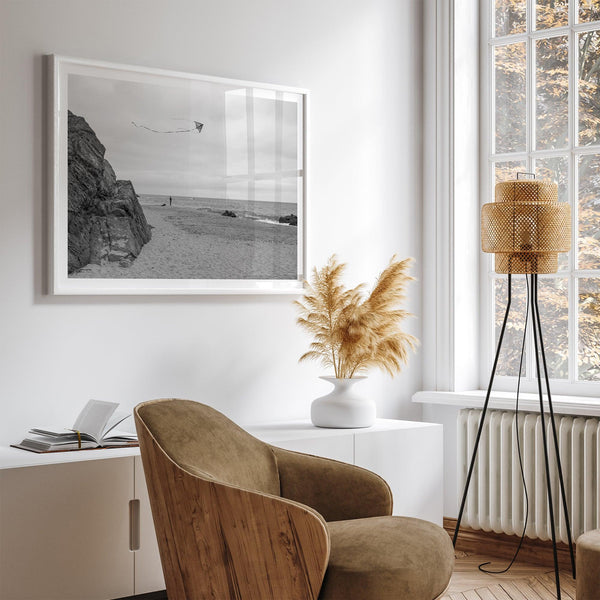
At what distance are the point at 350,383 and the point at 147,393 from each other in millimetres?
840

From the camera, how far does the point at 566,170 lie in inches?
175

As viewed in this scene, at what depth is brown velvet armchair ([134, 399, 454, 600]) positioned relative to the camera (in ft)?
8.50

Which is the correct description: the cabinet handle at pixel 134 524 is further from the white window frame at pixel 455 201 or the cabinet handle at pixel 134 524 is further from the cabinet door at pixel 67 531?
the white window frame at pixel 455 201

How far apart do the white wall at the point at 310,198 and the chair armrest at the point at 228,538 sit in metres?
0.73

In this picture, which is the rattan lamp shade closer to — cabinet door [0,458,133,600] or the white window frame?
the white window frame

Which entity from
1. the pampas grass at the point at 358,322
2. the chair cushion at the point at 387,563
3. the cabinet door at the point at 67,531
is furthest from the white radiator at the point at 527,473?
the cabinet door at the point at 67,531

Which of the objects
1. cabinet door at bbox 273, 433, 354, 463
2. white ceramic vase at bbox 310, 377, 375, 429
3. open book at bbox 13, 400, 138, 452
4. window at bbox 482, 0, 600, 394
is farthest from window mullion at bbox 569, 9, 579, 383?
open book at bbox 13, 400, 138, 452

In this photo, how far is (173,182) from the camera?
12.3ft

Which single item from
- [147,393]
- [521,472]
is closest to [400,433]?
[521,472]

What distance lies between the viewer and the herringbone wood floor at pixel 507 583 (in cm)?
379

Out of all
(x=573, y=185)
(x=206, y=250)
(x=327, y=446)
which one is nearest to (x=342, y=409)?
(x=327, y=446)

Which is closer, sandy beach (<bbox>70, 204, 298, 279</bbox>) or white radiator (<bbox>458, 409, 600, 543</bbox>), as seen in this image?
sandy beach (<bbox>70, 204, 298, 279</bbox>)

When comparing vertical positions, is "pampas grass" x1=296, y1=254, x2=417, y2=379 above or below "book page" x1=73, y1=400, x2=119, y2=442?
above

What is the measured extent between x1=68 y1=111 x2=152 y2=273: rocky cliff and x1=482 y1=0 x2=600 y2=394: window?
1.90 meters
